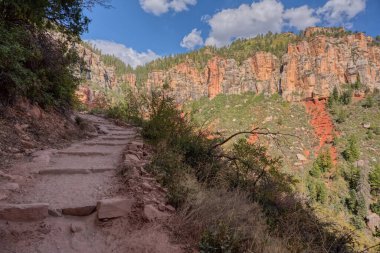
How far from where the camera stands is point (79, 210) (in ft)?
9.61

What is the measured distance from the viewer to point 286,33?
125625 millimetres

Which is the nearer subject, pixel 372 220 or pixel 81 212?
pixel 81 212

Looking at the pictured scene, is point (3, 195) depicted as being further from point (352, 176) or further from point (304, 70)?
point (304, 70)

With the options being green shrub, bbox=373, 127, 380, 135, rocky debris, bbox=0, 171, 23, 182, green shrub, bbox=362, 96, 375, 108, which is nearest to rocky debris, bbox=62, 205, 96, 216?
rocky debris, bbox=0, 171, 23, 182

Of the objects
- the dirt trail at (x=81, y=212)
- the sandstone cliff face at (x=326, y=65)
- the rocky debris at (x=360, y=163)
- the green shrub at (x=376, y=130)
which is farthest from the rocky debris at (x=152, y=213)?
the sandstone cliff face at (x=326, y=65)

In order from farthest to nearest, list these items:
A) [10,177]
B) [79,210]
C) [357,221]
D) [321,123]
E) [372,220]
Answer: [321,123]
[372,220]
[357,221]
[10,177]
[79,210]

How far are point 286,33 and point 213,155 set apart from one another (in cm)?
13565

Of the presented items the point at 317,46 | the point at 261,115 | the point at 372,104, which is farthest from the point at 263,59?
the point at 372,104

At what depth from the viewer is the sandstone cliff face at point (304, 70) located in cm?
8300

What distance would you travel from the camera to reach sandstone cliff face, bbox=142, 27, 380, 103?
272ft

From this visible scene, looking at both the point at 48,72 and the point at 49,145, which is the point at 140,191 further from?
the point at 48,72

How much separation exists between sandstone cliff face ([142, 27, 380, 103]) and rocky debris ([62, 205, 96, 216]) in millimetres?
78978

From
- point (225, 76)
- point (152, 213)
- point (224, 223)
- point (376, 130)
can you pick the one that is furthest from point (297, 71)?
point (152, 213)

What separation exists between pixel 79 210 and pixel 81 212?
1.3 inches
